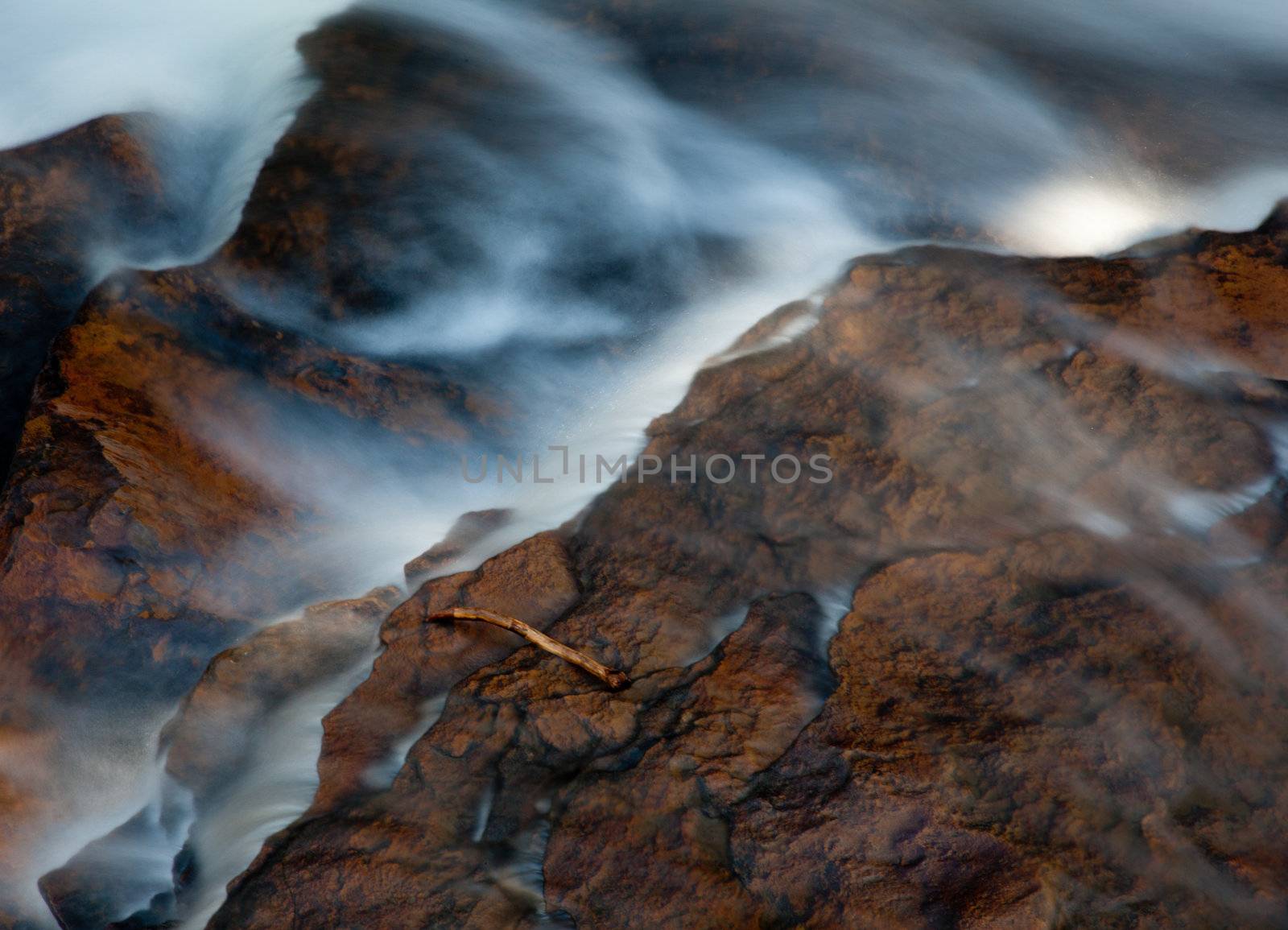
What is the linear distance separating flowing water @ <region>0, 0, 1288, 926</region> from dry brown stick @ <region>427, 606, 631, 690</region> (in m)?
0.40

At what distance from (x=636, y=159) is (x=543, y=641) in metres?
2.89

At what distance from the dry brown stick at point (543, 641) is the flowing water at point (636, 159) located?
0.40 m

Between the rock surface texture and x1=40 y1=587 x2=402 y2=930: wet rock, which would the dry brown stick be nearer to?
the rock surface texture

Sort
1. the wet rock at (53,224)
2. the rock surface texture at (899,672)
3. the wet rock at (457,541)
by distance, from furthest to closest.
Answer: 1. the wet rock at (53,224)
2. the wet rock at (457,541)
3. the rock surface texture at (899,672)

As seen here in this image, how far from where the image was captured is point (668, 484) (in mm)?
3121

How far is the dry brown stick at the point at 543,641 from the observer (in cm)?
251

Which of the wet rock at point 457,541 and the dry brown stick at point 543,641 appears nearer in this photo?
the dry brown stick at point 543,641

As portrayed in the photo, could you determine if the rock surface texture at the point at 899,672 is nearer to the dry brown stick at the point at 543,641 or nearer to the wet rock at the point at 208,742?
the dry brown stick at the point at 543,641

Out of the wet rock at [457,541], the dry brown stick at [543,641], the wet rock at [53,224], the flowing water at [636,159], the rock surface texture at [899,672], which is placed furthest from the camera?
the flowing water at [636,159]

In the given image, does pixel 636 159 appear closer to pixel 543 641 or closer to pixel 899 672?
pixel 543 641

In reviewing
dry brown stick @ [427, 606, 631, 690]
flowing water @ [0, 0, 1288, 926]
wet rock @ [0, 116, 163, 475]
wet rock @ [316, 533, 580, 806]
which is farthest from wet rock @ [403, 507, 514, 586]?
wet rock @ [0, 116, 163, 475]

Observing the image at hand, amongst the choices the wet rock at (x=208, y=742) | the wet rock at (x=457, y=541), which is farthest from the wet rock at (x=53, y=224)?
the wet rock at (x=457, y=541)

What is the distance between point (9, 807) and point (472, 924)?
1.52m

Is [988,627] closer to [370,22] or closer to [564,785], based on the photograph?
[564,785]
